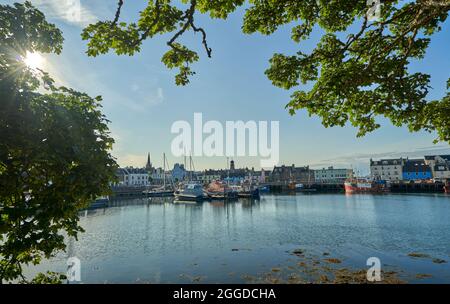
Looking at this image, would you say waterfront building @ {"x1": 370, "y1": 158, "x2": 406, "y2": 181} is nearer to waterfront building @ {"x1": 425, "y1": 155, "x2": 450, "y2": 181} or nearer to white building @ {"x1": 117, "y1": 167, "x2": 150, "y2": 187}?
waterfront building @ {"x1": 425, "y1": 155, "x2": 450, "y2": 181}

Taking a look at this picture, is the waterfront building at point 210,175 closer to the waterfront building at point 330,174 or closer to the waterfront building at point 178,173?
the waterfront building at point 178,173

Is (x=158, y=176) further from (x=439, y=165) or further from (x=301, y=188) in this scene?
(x=439, y=165)

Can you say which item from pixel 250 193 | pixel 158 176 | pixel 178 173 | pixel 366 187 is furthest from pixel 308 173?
pixel 158 176

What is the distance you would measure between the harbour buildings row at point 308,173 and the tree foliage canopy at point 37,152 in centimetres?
9638

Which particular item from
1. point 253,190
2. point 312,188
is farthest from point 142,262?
point 312,188

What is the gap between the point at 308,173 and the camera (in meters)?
159

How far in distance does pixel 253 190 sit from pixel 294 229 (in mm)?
51800

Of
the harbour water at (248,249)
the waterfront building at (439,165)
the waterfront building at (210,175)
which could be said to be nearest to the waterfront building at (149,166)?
the waterfront building at (210,175)

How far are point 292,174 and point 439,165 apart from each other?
2754 inches

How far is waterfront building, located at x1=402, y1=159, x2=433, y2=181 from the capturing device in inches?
4680

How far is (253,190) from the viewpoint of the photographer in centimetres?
8406

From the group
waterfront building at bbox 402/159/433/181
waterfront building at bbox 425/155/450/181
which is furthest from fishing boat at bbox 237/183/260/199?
waterfront building at bbox 425/155/450/181

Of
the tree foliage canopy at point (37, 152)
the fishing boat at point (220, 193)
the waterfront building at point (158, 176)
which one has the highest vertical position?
the tree foliage canopy at point (37, 152)

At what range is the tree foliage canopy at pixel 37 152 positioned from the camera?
12.8ft
